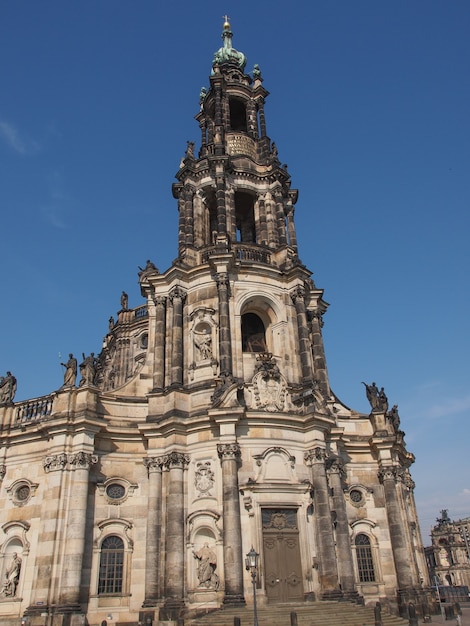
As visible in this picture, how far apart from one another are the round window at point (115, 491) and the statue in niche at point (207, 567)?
4.62 meters

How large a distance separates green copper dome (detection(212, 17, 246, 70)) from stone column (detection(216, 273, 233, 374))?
22339mm

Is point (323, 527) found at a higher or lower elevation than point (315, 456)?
lower

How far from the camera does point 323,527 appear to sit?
24703 mm

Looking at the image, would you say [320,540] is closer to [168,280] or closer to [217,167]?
[168,280]

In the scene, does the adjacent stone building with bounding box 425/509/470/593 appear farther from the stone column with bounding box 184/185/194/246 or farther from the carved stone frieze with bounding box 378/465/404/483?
the stone column with bounding box 184/185/194/246

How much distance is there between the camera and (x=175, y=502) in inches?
967

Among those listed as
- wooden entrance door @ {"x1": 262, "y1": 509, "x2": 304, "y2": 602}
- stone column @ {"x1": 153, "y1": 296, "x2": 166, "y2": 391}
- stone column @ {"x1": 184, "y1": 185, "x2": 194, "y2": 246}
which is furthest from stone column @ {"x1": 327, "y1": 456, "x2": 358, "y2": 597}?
stone column @ {"x1": 184, "y1": 185, "x2": 194, "y2": 246}

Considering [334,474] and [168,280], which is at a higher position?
[168,280]

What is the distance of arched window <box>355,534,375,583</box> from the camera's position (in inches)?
1123

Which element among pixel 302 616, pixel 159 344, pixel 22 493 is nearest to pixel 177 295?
pixel 159 344

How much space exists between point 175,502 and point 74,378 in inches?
316

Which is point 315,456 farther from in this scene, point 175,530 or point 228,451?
point 175,530

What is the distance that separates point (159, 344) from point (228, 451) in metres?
7.52

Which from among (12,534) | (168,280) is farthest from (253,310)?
(12,534)
